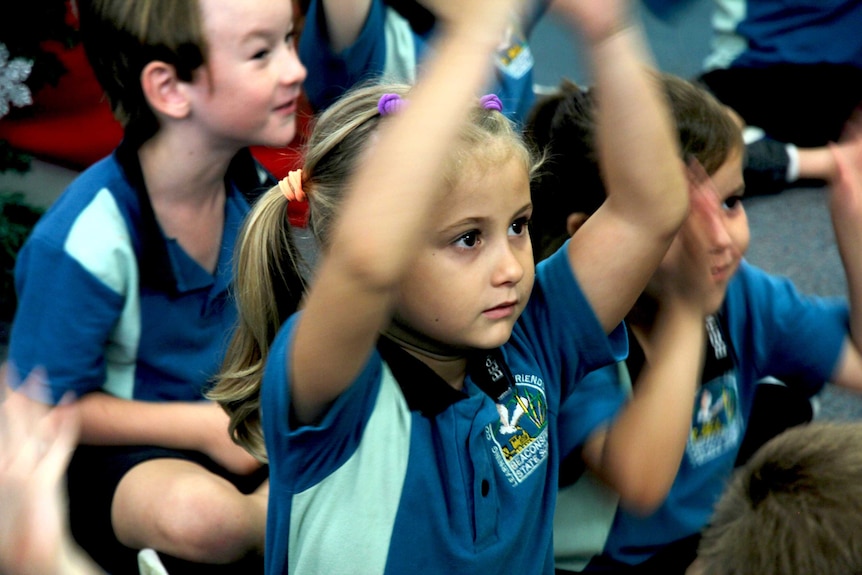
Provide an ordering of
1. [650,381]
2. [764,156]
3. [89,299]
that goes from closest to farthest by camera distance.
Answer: [650,381]
[89,299]
[764,156]

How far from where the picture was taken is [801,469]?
75cm

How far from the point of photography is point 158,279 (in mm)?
1299

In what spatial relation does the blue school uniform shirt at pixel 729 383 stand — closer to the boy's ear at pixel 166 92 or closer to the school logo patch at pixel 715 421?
the school logo patch at pixel 715 421

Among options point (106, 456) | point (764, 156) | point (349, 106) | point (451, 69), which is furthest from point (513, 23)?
point (764, 156)

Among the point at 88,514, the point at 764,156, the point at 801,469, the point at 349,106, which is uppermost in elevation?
the point at 349,106

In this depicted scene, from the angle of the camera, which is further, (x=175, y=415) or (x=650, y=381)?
(x=175, y=415)

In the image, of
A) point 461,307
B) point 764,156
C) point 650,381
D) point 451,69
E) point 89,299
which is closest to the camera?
point 451,69

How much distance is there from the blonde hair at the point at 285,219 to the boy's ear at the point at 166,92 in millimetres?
374

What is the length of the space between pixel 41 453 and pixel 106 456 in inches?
23.5

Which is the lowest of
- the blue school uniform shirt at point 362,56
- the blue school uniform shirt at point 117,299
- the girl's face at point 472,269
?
the blue school uniform shirt at point 117,299

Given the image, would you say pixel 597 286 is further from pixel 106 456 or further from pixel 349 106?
pixel 106 456

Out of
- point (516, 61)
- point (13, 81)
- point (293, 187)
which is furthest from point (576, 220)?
point (13, 81)

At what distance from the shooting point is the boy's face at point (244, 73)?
1.32m

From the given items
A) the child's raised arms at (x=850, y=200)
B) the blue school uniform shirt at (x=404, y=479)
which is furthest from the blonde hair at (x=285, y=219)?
the child's raised arms at (x=850, y=200)
